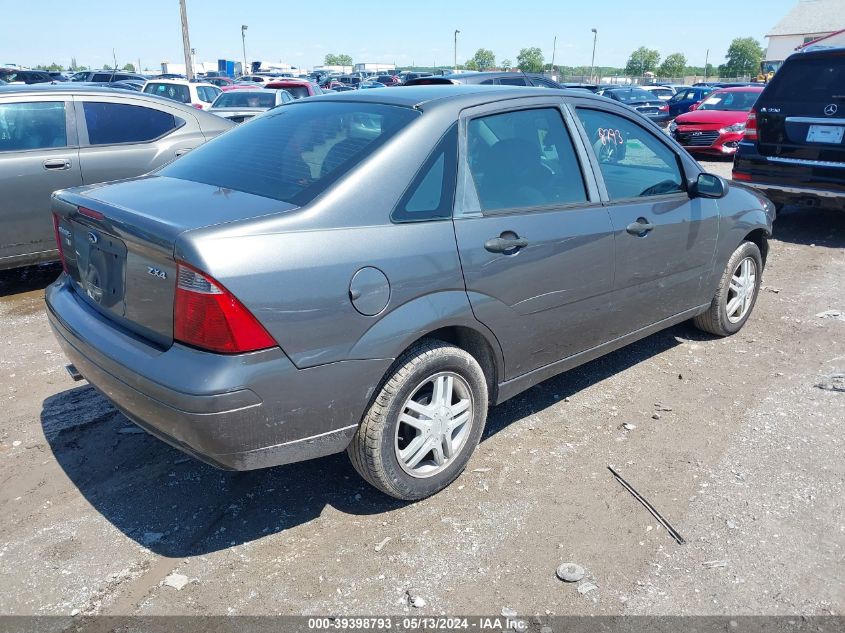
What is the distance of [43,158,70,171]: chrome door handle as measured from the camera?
5.89m

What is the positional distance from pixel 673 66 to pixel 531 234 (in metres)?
113

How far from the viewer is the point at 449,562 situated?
2.85 metres

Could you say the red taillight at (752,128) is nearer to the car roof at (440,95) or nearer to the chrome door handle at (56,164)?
the car roof at (440,95)

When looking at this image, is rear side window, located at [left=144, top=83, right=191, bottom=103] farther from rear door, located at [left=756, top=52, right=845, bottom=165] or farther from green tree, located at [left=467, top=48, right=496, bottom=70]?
green tree, located at [left=467, top=48, right=496, bottom=70]

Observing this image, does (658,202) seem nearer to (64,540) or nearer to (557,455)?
(557,455)

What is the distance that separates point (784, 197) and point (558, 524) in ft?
20.9

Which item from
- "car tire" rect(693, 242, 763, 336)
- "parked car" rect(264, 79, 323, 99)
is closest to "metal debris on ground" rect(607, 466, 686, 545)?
"car tire" rect(693, 242, 763, 336)

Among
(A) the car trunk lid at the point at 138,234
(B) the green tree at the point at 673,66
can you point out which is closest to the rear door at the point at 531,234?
(A) the car trunk lid at the point at 138,234

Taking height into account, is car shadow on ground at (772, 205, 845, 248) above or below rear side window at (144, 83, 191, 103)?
below

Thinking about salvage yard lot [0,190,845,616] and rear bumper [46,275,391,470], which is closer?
rear bumper [46,275,391,470]

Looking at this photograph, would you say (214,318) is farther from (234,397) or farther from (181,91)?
(181,91)

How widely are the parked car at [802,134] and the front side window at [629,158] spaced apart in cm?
426

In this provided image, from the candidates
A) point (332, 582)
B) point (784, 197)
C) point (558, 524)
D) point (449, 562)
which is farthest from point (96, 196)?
point (784, 197)

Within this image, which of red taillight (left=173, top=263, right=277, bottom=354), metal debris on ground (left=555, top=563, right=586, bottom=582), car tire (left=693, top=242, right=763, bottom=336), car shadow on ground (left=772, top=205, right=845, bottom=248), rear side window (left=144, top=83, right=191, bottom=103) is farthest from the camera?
rear side window (left=144, top=83, right=191, bottom=103)
